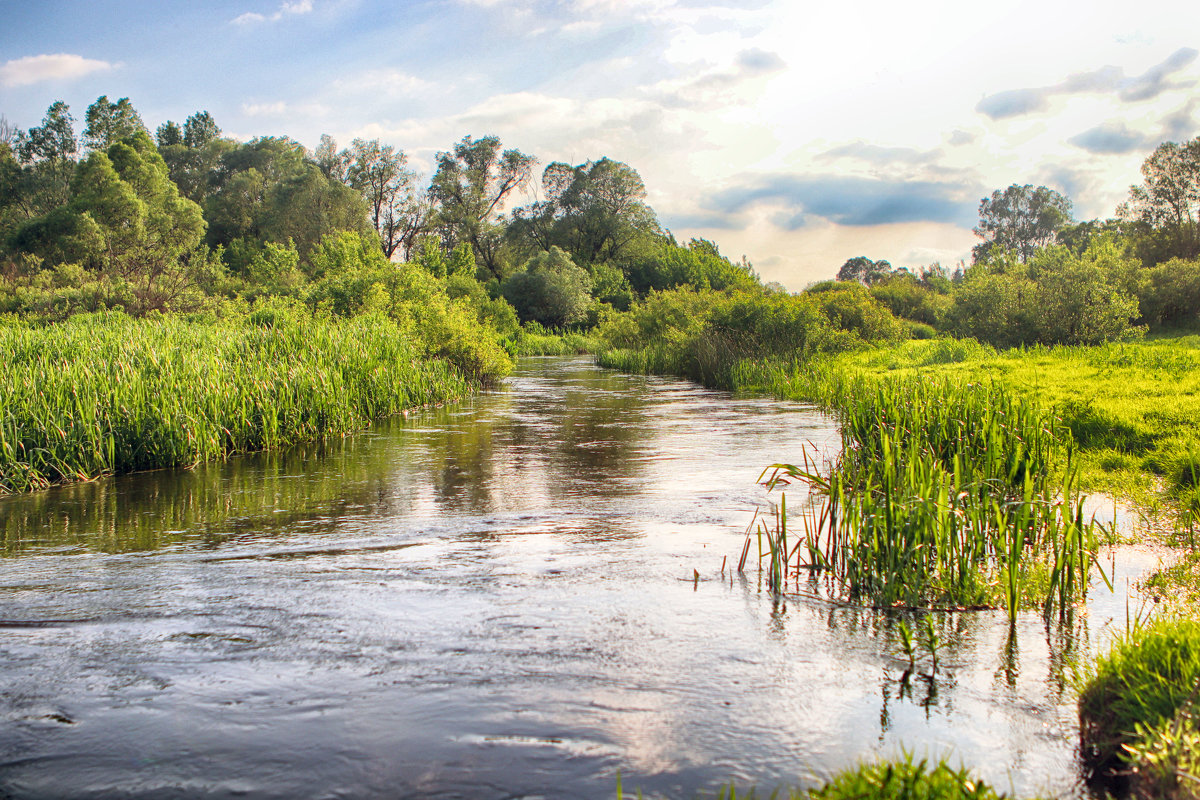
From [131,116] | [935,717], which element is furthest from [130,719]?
[131,116]

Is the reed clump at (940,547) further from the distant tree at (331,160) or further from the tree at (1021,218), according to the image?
the tree at (1021,218)

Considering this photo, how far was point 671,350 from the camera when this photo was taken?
34250mm

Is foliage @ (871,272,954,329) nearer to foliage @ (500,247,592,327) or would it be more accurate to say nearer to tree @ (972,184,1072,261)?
foliage @ (500,247,592,327)

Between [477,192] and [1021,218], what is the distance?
75.5 m

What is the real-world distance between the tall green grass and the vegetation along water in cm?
6

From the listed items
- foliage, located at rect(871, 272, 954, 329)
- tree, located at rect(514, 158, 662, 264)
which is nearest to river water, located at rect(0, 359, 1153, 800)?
foliage, located at rect(871, 272, 954, 329)

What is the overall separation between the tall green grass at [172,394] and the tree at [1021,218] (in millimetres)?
102079

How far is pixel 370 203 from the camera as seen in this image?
7188cm

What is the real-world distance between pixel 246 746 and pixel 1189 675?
4.53 meters

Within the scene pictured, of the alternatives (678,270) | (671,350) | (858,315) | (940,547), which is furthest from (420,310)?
(678,270)

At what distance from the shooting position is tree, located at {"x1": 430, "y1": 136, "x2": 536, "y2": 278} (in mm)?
75812

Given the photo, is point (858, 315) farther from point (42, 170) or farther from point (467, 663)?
point (42, 170)

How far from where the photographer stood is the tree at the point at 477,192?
7581 centimetres

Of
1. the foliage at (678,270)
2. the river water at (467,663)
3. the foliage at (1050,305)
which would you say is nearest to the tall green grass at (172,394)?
the river water at (467,663)
